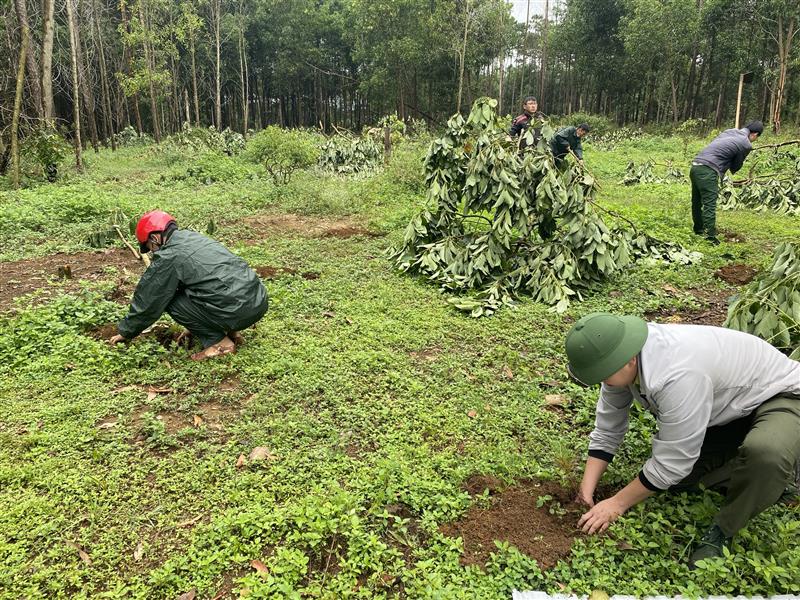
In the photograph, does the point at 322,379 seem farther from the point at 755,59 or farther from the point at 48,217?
the point at 755,59

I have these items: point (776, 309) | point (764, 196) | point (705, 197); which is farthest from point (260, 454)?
point (764, 196)

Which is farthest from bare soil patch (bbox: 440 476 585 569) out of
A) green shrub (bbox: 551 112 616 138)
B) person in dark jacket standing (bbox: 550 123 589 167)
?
green shrub (bbox: 551 112 616 138)

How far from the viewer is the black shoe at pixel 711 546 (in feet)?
7.70

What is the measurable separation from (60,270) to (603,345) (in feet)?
20.1

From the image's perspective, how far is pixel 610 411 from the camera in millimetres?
2604

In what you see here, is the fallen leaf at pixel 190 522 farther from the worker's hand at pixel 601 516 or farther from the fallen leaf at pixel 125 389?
the worker's hand at pixel 601 516

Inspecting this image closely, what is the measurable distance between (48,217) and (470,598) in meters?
9.18

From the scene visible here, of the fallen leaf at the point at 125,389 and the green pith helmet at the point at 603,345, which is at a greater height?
the green pith helmet at the point at 603,345

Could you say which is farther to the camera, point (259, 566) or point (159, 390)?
point (159, 390)

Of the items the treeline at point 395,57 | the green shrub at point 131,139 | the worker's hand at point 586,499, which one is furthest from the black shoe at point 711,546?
the green shrub at point 131,139

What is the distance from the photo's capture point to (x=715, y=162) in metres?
7.29

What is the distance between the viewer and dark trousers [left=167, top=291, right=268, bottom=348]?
4.28 m

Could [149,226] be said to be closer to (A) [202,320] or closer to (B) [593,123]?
(A) [202,320]

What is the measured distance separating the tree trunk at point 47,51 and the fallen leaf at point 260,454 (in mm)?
12911
